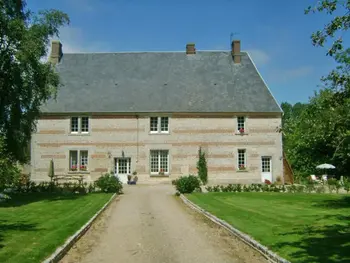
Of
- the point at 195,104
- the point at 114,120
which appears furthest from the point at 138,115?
the point at 195,104

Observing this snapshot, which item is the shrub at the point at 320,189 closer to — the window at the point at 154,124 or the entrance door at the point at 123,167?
the window at the point at 154,124

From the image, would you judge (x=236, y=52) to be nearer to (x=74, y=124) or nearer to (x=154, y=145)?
(x=154, y=145)

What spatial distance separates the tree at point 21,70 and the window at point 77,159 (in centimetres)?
1037

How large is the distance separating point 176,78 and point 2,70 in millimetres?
16952

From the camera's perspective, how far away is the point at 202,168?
31.0 m

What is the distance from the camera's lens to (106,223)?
13.0 m

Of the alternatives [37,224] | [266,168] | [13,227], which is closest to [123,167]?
[266,168]

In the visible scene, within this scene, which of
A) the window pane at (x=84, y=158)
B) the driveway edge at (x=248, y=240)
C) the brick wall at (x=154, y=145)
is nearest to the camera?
the driveway edge at (x=248, y=240)

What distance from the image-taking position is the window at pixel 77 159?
31.7m

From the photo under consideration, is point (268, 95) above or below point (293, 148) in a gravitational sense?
above

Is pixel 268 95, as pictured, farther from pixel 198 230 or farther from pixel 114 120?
pixel 198 230

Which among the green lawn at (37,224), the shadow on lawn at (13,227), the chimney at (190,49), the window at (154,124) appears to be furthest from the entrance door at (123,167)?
the shadow on lawn at (13,227)

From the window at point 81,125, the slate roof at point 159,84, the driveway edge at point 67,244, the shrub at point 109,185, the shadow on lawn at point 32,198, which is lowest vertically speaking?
the driveway edge at point 67,244

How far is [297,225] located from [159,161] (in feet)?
68.0
